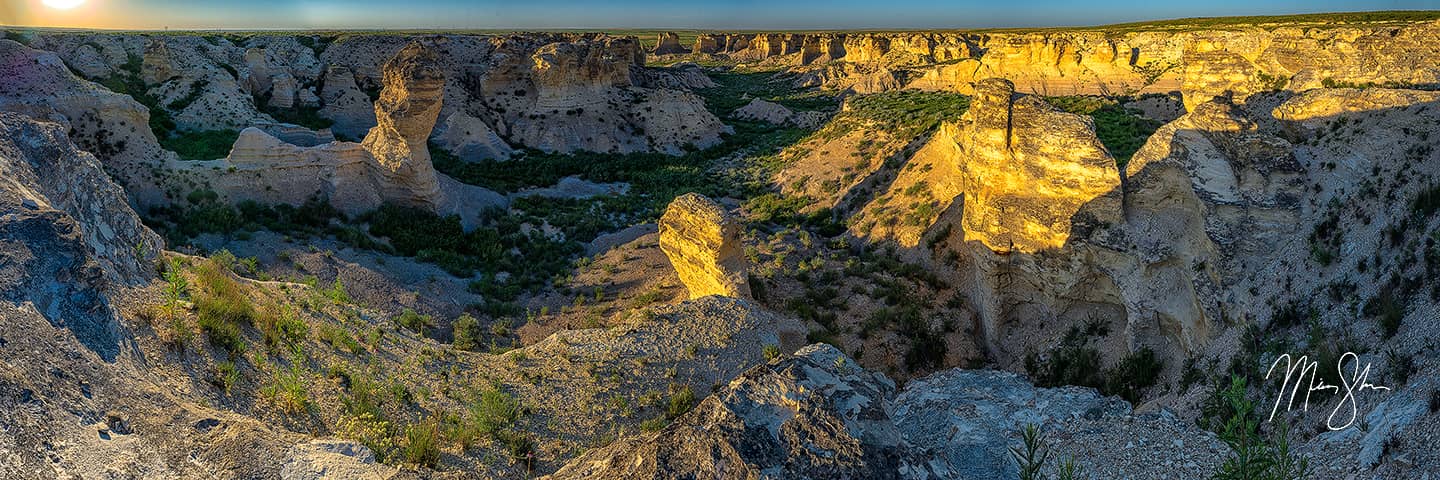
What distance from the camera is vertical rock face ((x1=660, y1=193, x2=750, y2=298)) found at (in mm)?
15617

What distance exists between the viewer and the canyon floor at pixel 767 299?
5113 mm

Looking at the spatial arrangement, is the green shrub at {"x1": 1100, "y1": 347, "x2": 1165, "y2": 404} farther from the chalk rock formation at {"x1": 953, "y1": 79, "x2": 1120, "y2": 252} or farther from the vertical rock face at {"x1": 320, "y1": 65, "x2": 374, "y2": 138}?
the vertical rock face at {"x1": 320, "y1": 65, "x2": 374, "y2": 138}

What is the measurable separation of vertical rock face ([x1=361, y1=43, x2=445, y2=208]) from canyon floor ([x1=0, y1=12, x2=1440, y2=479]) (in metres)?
0.11

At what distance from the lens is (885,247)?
832 inches

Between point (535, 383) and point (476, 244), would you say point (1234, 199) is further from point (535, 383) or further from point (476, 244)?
point (476, 244)

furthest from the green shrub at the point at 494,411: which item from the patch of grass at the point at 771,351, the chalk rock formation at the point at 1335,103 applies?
the chalk rock formation at the point at 1335,103

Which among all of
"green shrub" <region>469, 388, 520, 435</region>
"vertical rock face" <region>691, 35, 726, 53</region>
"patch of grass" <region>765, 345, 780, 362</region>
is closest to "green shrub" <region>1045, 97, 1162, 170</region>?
"patch of grass" <region>765, 345, 780, 362</region>

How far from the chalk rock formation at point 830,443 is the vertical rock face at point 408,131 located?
1986 cm

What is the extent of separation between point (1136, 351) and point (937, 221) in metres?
8.32

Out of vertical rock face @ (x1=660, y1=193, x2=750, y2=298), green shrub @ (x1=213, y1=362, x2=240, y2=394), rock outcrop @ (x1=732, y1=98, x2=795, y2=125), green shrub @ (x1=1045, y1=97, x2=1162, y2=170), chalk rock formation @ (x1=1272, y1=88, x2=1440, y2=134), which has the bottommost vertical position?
rock outcrop @ (x1=732, y1=98, x2=795, y2=125)

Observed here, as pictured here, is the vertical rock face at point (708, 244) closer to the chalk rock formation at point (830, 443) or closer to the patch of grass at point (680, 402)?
the patch of grass at point (680, 402)
